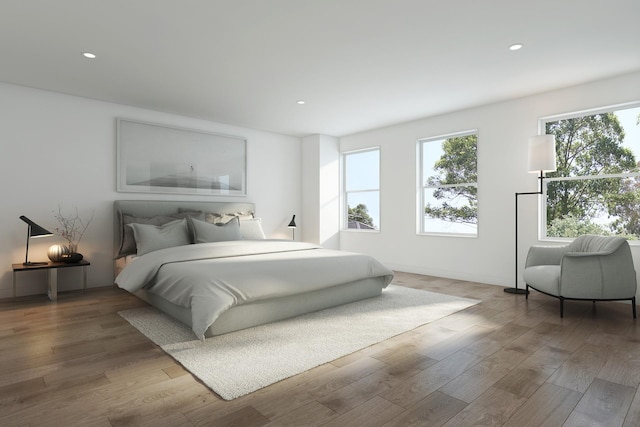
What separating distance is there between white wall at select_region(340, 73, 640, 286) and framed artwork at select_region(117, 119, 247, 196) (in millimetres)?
2514

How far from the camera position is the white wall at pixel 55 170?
404cm

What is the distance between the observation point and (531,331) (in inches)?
114

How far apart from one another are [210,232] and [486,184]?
377 centimetres

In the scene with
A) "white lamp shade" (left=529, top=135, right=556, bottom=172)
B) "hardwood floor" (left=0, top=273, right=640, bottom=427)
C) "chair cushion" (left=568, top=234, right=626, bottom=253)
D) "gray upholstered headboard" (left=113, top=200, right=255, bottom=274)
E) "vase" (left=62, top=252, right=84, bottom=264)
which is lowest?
"hardwood floor" (left=0, top=273, right=640, bottom=427)

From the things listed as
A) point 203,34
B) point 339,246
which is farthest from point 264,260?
point 339,246

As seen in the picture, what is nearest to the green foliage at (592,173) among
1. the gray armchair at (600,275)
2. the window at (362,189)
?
the gray armchair at (600,275)

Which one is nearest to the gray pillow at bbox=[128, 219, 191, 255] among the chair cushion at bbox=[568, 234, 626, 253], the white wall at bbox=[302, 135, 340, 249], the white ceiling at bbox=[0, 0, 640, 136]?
the white ceiling at bbox=[0, 0, 640, 136]

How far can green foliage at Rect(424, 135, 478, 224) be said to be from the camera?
514 cm

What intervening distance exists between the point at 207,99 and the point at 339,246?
3.56 meters

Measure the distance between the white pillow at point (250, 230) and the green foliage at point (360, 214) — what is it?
6.81 feet

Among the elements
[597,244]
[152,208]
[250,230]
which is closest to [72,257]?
[152,208]

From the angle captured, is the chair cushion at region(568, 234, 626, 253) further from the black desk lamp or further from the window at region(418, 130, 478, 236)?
the black desk lamp

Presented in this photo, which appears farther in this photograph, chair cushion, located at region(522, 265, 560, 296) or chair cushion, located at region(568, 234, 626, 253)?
chair cushion, located at region(522, 265, 560, 296)

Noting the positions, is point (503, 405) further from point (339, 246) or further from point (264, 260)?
point (339, 246)
